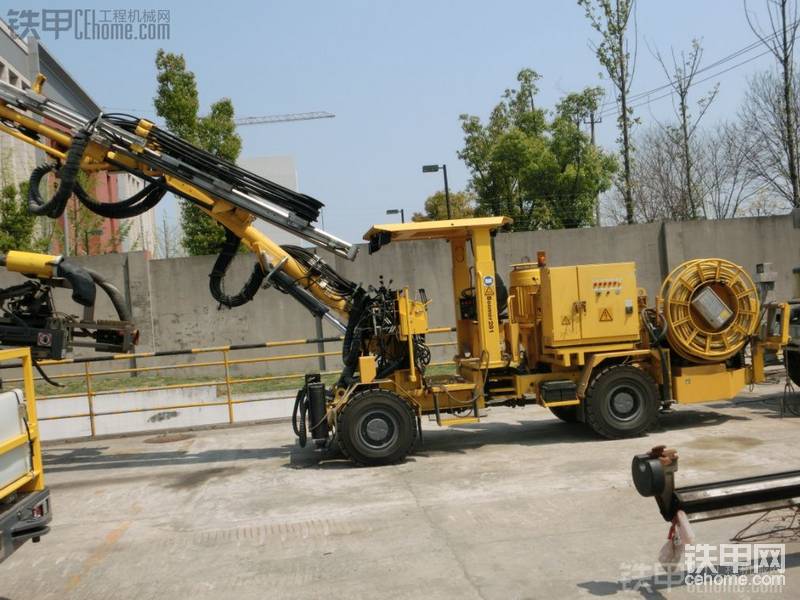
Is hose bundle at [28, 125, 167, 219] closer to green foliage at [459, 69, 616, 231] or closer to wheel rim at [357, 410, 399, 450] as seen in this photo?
wheel rim at [357, 410, 399, 450]

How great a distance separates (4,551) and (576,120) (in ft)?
89.0

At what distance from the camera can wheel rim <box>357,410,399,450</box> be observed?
9.62 meters

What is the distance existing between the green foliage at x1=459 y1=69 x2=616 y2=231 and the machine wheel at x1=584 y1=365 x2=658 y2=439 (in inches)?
755

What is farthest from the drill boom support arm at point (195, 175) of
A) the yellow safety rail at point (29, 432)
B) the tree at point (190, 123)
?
the tree at point (190, 123)

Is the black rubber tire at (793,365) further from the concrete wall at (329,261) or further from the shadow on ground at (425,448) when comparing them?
the concrete wall at (329,261)

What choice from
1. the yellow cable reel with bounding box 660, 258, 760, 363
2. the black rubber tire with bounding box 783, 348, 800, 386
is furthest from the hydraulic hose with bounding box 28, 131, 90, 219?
the black rubber tire with bounding box 783, 348, 800, 386

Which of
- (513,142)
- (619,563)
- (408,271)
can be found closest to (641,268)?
(408,271)

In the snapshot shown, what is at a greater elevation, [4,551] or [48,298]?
[48,298]

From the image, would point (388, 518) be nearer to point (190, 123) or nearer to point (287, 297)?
point (287, 297)

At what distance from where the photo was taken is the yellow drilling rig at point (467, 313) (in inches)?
396

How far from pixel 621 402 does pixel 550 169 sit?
19.7m

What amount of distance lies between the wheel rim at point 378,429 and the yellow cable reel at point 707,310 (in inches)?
162

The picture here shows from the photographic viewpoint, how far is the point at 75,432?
13953mm

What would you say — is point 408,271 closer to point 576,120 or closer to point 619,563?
point 576,120
